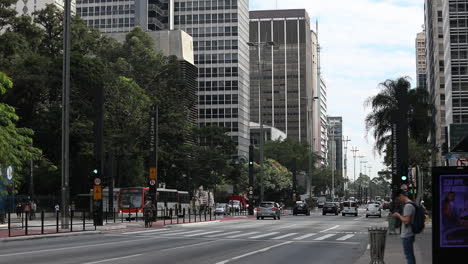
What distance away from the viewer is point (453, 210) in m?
13.2

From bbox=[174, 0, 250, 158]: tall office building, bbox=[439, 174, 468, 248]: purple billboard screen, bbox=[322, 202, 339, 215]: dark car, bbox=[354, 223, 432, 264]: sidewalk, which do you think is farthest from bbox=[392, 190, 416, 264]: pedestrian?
bbox=[174, 0, 250, 158]: tall office building

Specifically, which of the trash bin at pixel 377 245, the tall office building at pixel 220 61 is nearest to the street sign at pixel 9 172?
the trash bin at pixel 377 245

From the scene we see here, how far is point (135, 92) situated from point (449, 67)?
54.3 meters

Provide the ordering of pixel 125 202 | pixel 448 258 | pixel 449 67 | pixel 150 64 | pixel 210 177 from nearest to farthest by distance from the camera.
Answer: pixel 448 258 < pixel 125 202 < pixel 150 64 < pixel 210 177 < pixel 449 67

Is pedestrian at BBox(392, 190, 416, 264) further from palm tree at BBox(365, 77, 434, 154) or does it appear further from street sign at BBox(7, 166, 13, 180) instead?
palm tree at BBox(365, 77, 434, 154)

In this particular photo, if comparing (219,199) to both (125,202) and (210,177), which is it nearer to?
(210,177)

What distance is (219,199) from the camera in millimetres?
118812

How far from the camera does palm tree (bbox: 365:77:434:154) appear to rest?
75875mm

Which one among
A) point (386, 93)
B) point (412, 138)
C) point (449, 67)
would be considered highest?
point (449, 67)

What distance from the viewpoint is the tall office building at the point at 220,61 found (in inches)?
5935

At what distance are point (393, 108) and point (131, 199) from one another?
2991cm

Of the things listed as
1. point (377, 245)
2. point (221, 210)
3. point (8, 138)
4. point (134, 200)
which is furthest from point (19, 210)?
point (377, 245)

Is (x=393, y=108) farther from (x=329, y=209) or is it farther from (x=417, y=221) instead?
(x=417, y=221)

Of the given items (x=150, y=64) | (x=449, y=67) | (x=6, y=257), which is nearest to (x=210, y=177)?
(x=150, y=64)
